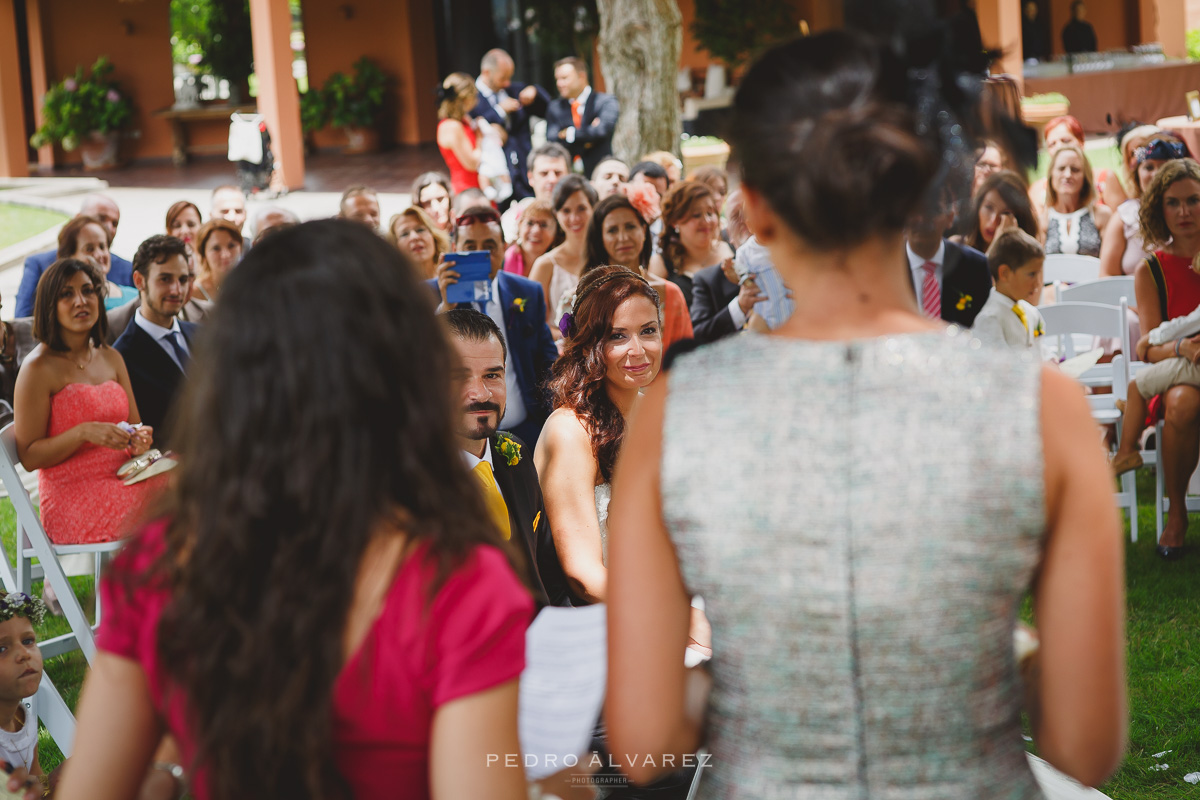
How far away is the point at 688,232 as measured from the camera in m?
6.35

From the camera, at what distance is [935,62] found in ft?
4.39

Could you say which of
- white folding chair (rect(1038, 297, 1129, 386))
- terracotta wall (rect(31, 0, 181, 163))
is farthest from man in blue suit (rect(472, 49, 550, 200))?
terracotta wall (rect(31, 0, 181, 163))

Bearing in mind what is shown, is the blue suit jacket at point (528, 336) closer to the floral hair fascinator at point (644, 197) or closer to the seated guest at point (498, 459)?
the seated guest at point (498, 459)

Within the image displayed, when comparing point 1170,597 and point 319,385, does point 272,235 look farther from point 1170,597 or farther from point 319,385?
point 1170,597

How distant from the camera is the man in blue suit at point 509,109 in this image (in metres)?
10.4

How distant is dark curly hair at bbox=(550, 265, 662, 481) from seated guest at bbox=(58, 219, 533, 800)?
191 centimetres

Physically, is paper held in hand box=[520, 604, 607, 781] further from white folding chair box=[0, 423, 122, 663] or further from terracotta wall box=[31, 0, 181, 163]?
terracotta wall box=[31, 0, 181, 163]

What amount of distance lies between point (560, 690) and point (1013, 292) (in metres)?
3.89

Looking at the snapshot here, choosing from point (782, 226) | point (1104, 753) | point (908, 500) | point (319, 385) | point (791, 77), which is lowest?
point (1104, 753)

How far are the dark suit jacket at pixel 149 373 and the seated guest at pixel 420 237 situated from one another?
165 centimetres

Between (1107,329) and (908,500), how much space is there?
5.09m

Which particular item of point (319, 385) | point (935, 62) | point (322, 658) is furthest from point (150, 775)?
point (935, 62)

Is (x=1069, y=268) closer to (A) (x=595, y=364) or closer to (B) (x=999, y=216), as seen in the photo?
(B) (x=999, y=216)

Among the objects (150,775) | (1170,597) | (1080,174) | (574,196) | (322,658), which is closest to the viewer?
(322,658)
